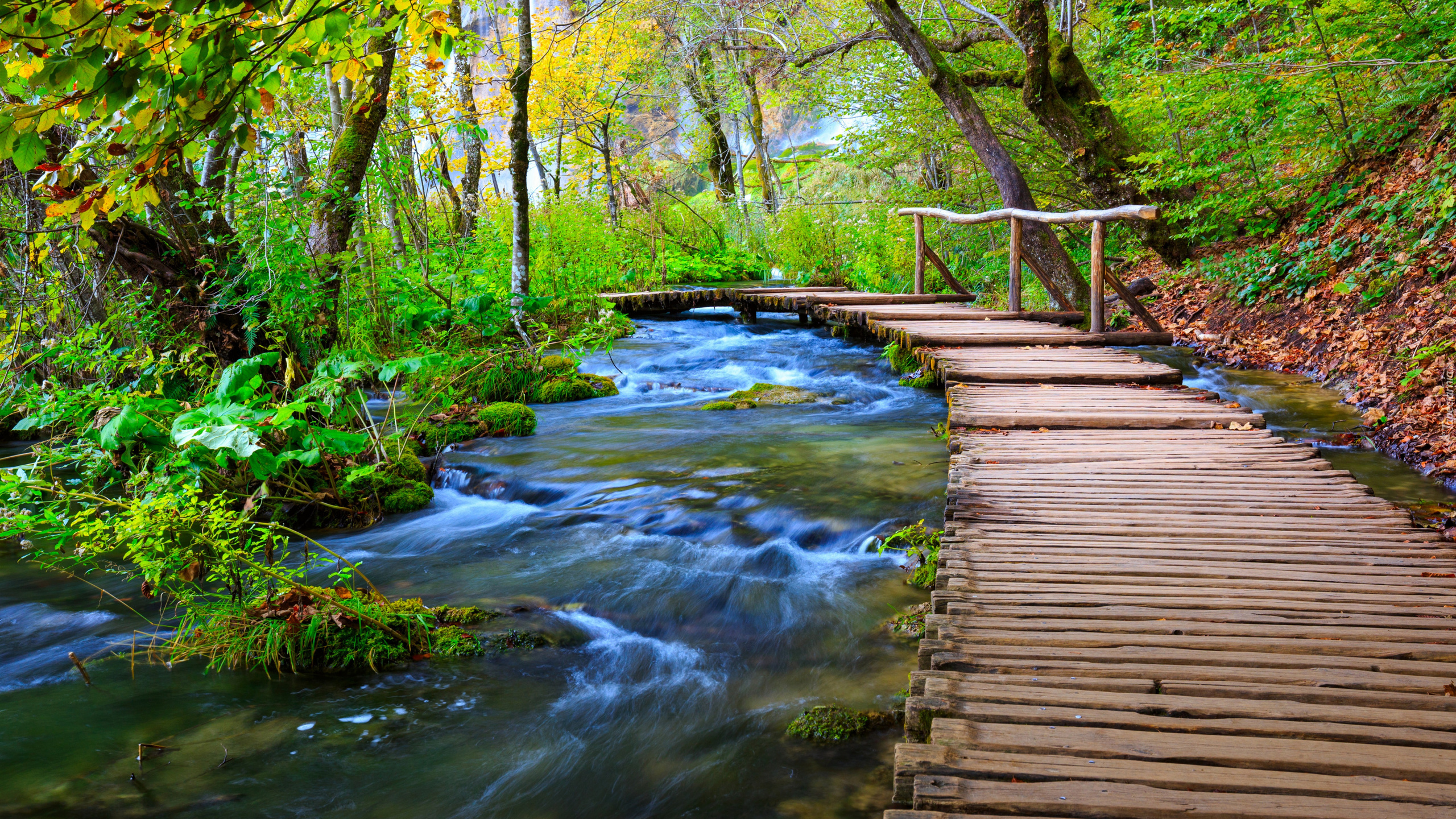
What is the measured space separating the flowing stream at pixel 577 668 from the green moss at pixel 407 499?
0.13 metres

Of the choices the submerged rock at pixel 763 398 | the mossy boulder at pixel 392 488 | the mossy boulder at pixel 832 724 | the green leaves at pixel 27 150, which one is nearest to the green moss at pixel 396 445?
the mossy boulder at pixel 392 488

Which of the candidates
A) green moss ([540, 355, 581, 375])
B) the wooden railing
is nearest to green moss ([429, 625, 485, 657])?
green moss ([540, 355, 581, 375])

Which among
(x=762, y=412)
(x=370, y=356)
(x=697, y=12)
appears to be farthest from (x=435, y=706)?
(x=697, y=12)

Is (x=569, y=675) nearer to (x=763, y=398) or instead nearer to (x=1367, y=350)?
(x=763, y=398)

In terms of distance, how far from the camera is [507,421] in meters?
8.27

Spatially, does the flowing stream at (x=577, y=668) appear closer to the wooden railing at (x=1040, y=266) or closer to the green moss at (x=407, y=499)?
the green moss at (x=407, y=499)

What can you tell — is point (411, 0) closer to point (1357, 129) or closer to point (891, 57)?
point (1357, 129)

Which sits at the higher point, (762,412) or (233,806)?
(762,412)

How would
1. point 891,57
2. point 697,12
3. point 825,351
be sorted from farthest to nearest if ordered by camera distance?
1. point 697,12
2. point 891,57
3. point 825,351

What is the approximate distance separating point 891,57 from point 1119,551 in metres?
11.3

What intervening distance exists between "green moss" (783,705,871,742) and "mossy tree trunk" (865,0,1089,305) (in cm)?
800

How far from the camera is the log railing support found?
9070 mm

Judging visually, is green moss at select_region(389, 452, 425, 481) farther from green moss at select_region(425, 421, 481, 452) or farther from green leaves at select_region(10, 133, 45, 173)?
green leaves at select_region(10, 133, 45, 173)

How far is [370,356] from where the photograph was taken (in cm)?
679
